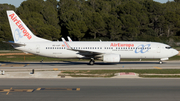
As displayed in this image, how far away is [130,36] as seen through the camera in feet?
255

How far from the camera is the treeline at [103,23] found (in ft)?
258

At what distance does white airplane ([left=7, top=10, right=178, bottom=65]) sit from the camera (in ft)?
97.4

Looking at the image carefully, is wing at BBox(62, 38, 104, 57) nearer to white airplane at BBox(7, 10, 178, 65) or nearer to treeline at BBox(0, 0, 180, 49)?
white airplane at BBox(7, 10, 178, 65)

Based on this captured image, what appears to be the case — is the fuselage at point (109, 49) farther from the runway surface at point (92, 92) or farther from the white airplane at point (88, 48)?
the runway surface at point (92, 92)

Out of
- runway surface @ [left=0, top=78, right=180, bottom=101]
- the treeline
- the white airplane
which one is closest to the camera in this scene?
runway surface @ [left=0, top=78, right=180, bottom=101]

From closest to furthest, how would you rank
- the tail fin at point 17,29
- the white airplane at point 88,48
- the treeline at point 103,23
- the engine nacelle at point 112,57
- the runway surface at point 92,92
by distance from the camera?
1. the runway surface at point 92,92
2. the engine nacelle at point 112,57
3. the white airplane at point 88,48
4. the tail fin at point 17,29
5. the treeline at point 103,23

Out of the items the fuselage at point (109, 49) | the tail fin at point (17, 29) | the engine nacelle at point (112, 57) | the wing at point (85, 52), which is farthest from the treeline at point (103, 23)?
the engine nacelle at point (112, 57)

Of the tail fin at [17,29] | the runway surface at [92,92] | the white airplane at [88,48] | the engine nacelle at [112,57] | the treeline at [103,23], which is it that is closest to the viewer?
the runway surface at [92,92]

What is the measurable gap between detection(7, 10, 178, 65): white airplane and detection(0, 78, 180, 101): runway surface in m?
13.9

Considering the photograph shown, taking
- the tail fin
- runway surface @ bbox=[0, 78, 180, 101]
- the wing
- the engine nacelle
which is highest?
the tail fin

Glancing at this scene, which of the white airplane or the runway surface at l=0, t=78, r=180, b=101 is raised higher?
the white airplane

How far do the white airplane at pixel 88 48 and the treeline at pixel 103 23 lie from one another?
4459 cm

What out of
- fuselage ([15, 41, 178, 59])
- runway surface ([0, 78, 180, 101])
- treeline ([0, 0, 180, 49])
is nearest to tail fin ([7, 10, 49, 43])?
fuselage ([15, 41, 178, 59])

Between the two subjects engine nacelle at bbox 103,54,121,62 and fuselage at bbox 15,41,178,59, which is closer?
engine nacelle at bbox 103,54,121,62
